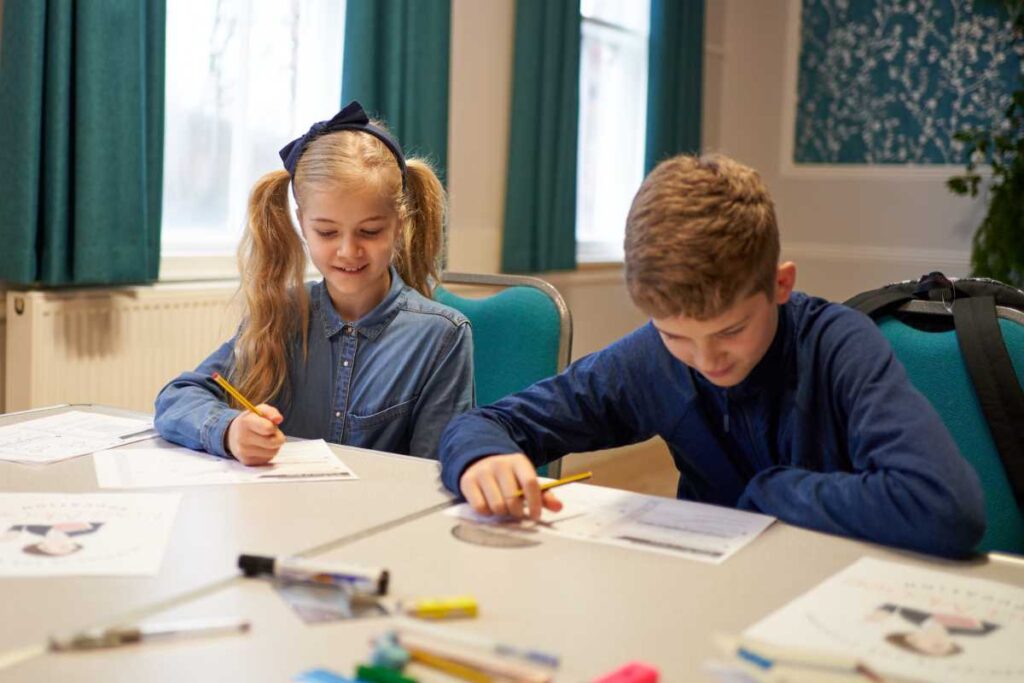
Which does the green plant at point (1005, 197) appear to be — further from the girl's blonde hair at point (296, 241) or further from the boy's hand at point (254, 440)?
the boy's hand at point (254, 440)

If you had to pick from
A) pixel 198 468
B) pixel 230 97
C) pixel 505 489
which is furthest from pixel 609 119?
pixel 505 489

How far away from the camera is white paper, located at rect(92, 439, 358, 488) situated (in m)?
1.36

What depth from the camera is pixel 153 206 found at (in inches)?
108

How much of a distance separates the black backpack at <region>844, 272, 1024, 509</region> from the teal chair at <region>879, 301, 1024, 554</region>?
0.04 feet

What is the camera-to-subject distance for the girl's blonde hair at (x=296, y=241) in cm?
179

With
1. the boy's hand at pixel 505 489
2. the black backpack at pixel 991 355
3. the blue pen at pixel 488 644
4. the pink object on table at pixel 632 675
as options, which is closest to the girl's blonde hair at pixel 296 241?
the boy's hand at pixel 505 489

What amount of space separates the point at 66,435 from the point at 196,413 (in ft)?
0.69

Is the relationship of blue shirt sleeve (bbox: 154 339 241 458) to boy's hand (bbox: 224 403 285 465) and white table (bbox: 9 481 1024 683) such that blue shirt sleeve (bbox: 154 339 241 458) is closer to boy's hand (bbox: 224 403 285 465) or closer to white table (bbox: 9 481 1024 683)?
boy's hand (bbox: 224 403 285 465)

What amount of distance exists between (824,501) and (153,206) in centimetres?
207

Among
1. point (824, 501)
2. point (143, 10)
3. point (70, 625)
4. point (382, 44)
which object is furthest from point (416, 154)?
point (70, 625)

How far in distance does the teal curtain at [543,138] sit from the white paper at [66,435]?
2.45m

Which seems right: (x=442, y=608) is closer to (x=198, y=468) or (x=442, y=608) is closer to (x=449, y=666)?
(x=449, y=666)

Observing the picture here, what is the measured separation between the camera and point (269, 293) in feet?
6.05

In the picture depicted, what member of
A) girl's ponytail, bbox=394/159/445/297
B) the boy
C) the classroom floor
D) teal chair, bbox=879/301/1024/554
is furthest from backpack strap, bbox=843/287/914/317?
the classroom floor
